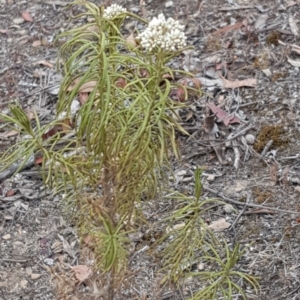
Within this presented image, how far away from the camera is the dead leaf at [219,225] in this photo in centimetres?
294

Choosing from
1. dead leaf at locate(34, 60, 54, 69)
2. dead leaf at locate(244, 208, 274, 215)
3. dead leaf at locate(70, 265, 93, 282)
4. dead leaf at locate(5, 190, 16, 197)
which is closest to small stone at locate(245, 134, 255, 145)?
dead leaf at locate(244, 208, 274, 215)

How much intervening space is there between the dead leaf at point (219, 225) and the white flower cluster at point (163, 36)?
1.41 metres

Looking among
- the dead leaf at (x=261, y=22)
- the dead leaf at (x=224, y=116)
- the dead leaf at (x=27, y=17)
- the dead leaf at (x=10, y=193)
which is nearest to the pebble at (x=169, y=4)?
the dead leaf at (x=261, y=22)

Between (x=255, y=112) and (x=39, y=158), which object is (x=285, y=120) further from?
(x=39, y=158)

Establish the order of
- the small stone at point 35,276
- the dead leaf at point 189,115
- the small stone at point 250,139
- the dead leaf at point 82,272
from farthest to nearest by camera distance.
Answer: the dead leaf at point 189,115 → the small stone at point 250,139 → the small stone at point 35,276 → the dead leaf at point 82,272

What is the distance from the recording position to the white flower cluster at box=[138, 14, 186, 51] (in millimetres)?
1620

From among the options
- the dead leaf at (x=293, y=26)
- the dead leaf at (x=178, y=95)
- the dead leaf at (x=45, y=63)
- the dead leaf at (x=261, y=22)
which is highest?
the dead leaf at (x=45, y=63)

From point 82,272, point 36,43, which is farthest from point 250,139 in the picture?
point 36,43

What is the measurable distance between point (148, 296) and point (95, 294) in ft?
1.05

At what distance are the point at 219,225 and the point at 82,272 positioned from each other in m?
0.61

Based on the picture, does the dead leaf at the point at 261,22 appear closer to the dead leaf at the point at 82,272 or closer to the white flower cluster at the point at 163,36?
the dead leaf at the point at 82,272

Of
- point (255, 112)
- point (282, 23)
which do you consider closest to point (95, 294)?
point (255, 112)

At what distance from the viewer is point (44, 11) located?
4.31 meters

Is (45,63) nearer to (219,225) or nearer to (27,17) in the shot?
(27,17)
